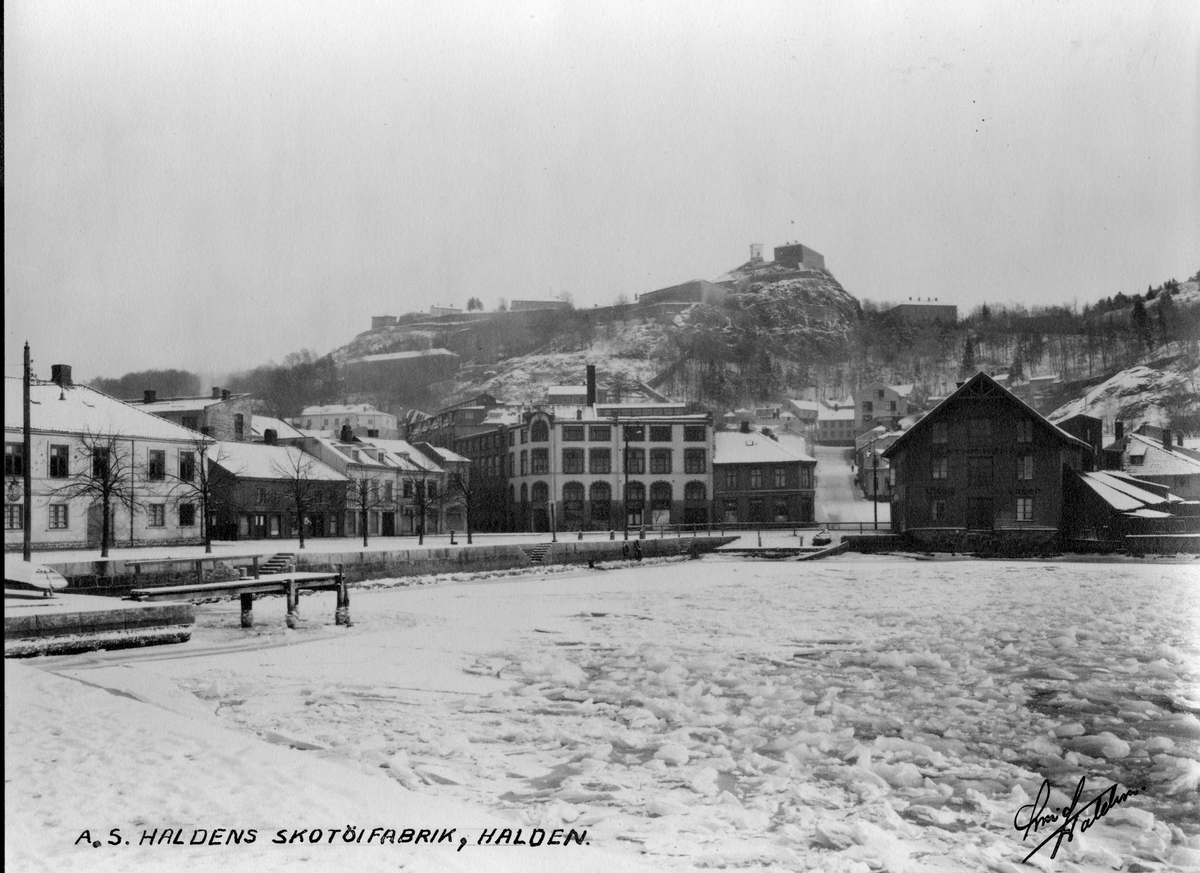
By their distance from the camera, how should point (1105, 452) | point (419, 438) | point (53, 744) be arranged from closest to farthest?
point (53, 744) → point (1105, 452) → point (419, 438)

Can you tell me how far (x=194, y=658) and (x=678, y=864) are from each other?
5.58 metres

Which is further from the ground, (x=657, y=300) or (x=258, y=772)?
(x=657, y=300)

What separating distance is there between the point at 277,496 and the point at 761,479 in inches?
667

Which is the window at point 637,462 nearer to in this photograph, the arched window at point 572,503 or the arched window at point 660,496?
the arched window at point 660,496

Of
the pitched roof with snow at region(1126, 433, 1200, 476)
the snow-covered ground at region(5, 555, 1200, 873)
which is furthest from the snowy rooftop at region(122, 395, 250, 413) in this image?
the pitched roof with snow at region(1126, 433, 1200, 476)

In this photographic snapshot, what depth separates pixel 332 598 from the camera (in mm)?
13938

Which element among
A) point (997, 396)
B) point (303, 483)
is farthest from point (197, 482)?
point (997, 396)

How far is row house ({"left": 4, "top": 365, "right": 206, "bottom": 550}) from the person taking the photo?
5707 mm

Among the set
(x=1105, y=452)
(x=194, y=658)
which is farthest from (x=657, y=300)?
(x=194, y=658)

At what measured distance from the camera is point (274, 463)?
92.6 ft

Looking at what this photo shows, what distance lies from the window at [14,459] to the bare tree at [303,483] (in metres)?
22.2

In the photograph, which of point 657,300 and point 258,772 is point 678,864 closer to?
point 258,772
